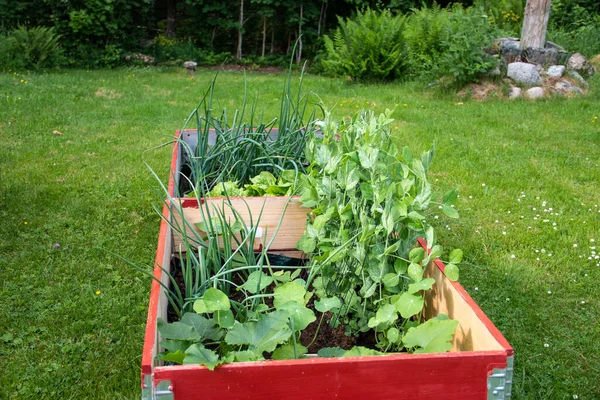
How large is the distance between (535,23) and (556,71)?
2.66 feet

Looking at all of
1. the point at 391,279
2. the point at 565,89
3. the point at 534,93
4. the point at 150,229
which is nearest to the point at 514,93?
the point at 534,93

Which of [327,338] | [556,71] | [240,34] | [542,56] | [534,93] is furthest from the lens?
[240,34]

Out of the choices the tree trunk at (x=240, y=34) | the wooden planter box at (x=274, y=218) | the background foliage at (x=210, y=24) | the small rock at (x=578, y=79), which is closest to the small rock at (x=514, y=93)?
the small rock at (x=578, y=79)

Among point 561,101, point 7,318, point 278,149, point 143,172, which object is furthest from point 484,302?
point 561,101

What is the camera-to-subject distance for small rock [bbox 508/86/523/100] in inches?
276

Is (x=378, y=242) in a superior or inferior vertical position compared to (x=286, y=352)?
superior

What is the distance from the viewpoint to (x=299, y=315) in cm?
138

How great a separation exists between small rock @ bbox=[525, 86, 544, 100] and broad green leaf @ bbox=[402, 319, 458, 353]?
6312 mm

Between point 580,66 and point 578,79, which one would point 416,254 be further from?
point 580,66

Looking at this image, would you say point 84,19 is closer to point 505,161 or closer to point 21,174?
point 21,174

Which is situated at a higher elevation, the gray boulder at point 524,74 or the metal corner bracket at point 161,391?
the gray boulder at point 524,74

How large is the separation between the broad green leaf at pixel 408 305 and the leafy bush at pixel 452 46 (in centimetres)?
611

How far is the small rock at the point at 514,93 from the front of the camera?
23.0 feet

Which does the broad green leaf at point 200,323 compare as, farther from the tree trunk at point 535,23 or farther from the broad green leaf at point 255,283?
the tree trunk at point 535,23
